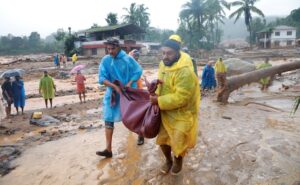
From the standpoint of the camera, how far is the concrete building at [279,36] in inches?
2043

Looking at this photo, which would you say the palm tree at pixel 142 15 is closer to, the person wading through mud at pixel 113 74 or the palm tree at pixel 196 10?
the palm tree at pixel 196 10

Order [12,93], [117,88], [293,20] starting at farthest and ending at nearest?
[293,20] → [12,93] → [117,88]

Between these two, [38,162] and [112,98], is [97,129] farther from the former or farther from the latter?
[112,98]

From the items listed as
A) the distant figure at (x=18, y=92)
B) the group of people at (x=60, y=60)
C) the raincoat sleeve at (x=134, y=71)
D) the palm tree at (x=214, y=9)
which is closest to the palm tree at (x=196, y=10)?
the palm tree at (x=214, y=9)

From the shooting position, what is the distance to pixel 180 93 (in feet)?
9.54

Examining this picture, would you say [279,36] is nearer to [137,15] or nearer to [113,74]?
[137,15]

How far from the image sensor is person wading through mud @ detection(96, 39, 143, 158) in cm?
405

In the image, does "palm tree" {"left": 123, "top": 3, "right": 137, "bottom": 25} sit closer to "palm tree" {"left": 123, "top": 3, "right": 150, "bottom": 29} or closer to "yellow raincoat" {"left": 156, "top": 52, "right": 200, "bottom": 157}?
"palm tree" {"left": 123, "top": 3, "right": 150, "bottom": 29}

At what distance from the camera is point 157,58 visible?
120 ft

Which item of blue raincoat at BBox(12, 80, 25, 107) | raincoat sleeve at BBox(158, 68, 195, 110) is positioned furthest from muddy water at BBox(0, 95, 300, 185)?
blue raincoat at BBox(12, 80, 25, 107)

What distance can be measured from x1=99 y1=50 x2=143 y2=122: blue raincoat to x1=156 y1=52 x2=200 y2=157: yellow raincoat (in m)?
1.03

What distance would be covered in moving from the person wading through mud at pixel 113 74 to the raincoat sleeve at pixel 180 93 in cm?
113

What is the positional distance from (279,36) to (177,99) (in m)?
55.7

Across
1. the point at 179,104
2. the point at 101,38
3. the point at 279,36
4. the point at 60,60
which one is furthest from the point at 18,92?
the point at 279,36
